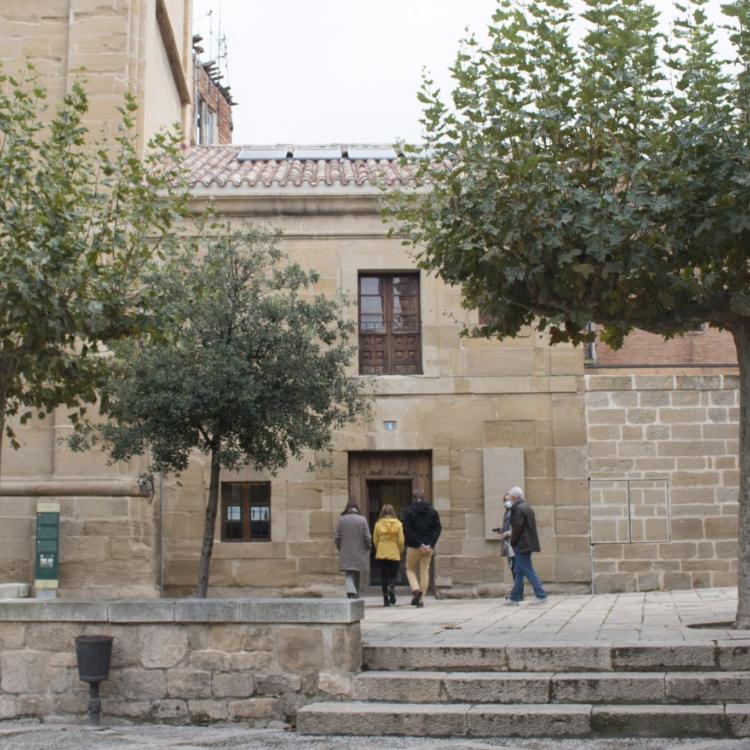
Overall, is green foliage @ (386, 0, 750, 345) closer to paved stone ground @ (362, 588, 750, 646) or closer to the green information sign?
paved stone ground @ (362, 588, 750, 646)

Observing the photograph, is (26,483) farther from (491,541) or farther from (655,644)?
(655,644)

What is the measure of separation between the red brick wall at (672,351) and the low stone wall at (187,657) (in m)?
9.68

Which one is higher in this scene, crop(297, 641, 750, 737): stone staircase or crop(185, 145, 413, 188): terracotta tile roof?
crop(185, 145, 413, 188): terracotta tile roof

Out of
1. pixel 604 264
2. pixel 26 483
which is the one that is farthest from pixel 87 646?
pixel 26 483

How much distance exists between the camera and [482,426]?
59.5 feet

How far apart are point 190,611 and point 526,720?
280 centimetres

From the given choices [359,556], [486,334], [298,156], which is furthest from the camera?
[298,156]

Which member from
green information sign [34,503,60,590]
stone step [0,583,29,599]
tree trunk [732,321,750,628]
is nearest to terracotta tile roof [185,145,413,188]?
green information sign [34,503,60,590]

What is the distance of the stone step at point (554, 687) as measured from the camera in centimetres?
884

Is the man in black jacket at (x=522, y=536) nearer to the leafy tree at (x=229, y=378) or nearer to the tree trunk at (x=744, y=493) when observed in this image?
the leafy tree at (x=229, y=378)

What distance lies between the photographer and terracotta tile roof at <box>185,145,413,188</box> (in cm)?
1864

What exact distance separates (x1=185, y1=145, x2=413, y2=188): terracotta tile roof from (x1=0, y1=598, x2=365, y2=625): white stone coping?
29.2 ft

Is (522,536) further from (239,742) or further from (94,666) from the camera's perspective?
(239,742)

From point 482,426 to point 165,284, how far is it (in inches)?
222
